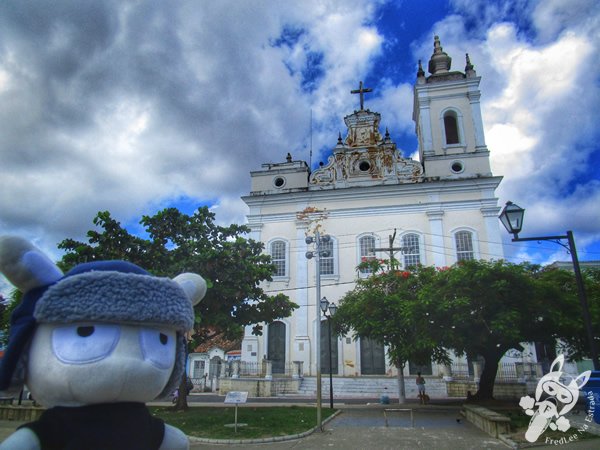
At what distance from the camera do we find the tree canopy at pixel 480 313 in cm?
1248

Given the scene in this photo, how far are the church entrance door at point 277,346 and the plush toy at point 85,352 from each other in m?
21.2

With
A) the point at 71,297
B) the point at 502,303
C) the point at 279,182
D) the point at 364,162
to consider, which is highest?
the point at 364,162

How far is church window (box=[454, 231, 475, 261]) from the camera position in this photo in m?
23.6

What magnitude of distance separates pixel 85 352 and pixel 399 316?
12120 millimetres

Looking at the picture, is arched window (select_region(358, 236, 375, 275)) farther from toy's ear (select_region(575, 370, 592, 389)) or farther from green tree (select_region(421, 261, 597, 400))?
toy's ear (select_region(575, 370, 592, 389))

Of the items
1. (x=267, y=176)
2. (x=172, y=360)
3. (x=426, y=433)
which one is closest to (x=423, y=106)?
(x=267, y=176)

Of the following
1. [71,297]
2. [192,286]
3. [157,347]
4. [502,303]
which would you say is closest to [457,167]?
[502,303]

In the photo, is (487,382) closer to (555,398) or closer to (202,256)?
(555,398)

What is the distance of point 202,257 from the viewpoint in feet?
38.9

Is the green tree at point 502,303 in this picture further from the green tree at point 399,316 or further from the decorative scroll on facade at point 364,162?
the decorative scroll on facade at point 364,162

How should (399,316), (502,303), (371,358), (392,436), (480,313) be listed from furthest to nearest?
(371,358) < (399,316) < (480,313) < (502,303) < (392,436)

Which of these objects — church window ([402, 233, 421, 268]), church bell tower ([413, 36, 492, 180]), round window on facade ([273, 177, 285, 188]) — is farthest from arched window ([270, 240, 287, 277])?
church bell tower ([413, 36, 492, 180])

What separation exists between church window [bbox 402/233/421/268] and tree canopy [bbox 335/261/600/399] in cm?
948

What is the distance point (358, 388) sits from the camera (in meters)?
20.7
